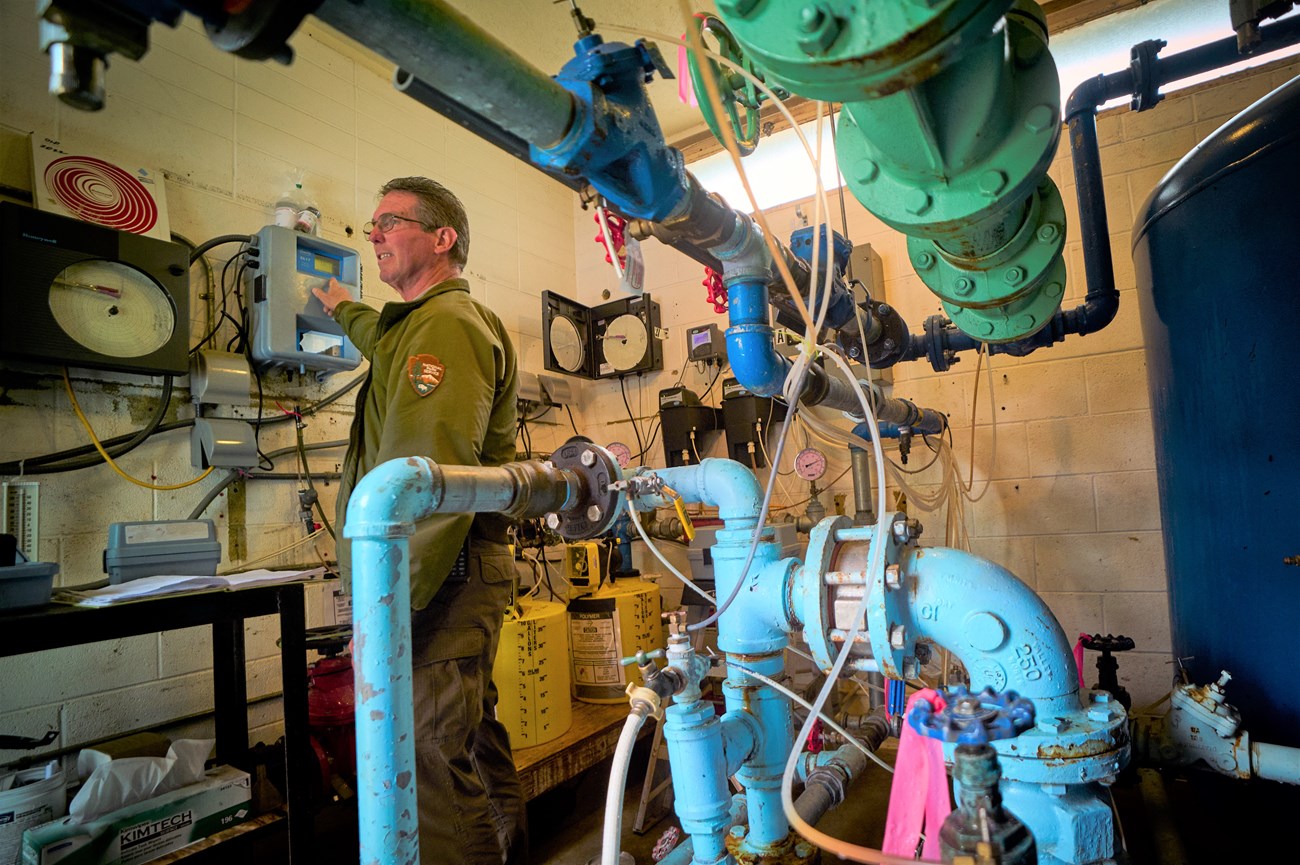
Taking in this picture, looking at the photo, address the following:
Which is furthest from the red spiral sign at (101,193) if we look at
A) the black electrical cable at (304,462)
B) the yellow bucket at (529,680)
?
the yellow bucket at (529,680)

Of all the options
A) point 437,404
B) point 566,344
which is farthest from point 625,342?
point 437,404

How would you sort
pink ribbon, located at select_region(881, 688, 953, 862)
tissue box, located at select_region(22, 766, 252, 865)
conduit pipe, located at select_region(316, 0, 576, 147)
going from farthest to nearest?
tissue box, located at select_region(22, 766, 252, 865)
pink ribbon, located at select_region(881, 688, 953, 862)
conduit pipe, located at select_region(316, 0, 576, 147)

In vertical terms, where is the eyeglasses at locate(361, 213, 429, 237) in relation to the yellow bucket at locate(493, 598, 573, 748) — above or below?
above

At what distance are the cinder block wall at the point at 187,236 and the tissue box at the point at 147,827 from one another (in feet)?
1.83

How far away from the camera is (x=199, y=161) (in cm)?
206

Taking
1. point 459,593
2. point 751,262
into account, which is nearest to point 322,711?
point 459,593

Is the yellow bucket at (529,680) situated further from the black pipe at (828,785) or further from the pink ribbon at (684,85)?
the pink ribbon at (684,85)

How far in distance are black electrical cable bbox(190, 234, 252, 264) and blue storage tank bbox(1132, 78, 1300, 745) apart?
7.88 ft

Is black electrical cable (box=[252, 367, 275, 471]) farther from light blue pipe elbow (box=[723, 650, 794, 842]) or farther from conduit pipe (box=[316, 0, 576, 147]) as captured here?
conduit pipe (box=[316, 0, 576, 147])

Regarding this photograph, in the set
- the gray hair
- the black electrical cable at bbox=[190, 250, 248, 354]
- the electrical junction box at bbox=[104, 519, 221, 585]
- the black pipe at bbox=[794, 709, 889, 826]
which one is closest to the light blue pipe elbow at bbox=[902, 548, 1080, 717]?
the black pipe at bbox=[794, 709, 889, 826]

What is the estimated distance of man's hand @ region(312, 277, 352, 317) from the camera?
2.05 m

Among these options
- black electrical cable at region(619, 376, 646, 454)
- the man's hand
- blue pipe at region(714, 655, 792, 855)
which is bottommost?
blue pipe at region(714, 655, 792, 855)

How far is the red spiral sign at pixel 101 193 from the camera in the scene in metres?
1.69

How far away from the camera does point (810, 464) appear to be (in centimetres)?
223
